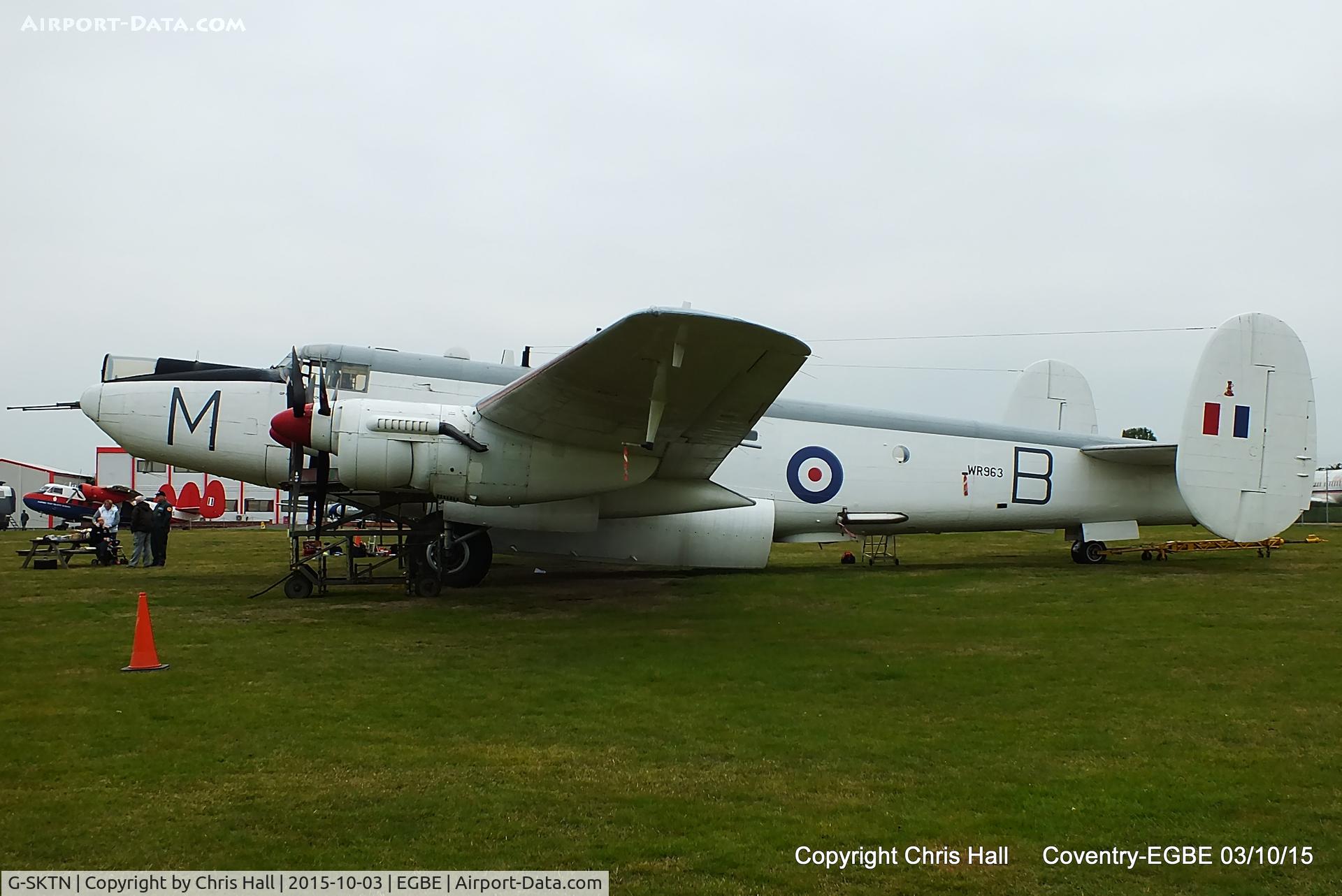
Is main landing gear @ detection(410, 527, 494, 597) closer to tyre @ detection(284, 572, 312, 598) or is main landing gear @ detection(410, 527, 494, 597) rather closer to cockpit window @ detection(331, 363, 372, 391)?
tyre @ detection(284, 572, 312, 598)

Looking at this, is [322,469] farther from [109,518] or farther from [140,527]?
[109,518]

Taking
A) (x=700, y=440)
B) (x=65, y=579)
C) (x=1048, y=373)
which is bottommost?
(x=65, y=579)

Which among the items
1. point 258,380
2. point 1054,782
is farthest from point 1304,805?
point 258,380

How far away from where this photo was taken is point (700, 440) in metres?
10.2

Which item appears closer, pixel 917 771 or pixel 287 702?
pixel 917 771

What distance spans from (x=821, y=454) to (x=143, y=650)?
9574 millimetres

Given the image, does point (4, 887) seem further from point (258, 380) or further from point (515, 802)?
point (258, 380)

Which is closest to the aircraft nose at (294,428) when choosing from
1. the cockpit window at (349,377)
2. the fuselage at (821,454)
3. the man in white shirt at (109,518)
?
the fuselage at (821,454)

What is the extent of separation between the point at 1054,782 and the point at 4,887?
4373 mm

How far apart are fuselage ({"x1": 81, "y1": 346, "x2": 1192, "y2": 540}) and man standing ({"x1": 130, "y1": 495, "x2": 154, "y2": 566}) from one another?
517 cm

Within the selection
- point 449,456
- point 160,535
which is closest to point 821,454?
point 449,456

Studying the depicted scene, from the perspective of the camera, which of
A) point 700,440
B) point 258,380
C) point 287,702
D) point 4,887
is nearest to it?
point 4,887

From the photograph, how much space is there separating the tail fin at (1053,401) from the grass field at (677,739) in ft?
22.2

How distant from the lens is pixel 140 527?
52.1 feet
